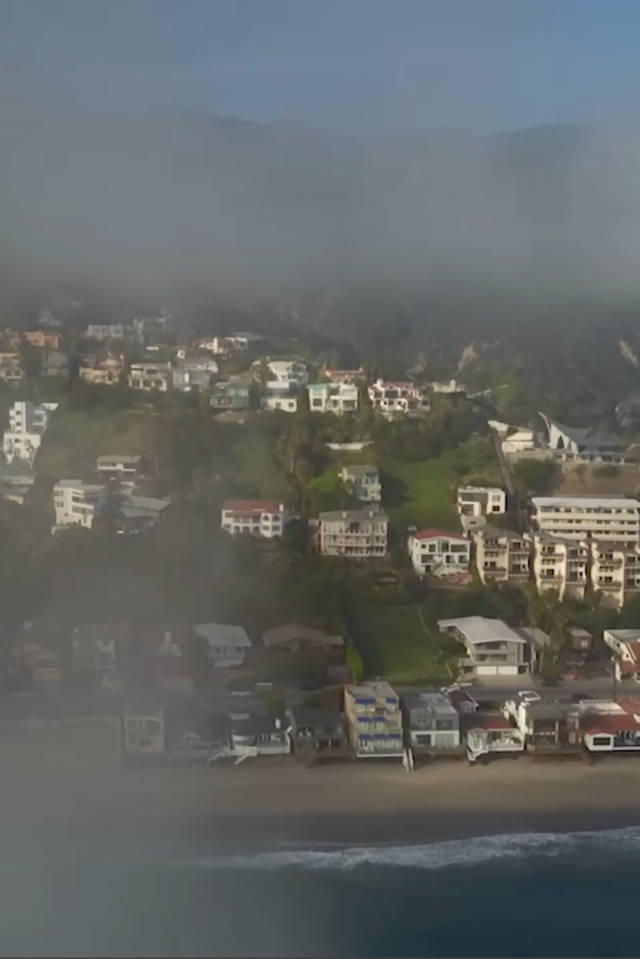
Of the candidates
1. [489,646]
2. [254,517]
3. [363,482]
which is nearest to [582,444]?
[363,482]

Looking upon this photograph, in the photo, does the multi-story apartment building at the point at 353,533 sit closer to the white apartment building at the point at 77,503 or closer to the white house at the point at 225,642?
the white house at the point at 225,642

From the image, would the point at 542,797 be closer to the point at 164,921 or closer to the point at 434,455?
the point at 434,455

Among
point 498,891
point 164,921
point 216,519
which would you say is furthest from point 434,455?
point 164,921

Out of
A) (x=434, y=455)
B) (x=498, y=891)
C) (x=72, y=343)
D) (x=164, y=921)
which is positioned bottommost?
(x=498, y=891)

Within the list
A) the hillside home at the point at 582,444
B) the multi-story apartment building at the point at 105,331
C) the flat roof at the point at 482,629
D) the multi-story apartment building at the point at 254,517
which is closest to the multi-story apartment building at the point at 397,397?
the hillside home at the point at 582,444

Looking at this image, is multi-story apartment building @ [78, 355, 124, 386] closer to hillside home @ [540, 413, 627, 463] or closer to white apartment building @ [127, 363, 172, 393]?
white apartment building @ [127, 363, 172, 393]

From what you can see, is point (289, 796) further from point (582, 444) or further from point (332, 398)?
point (582, 444)
